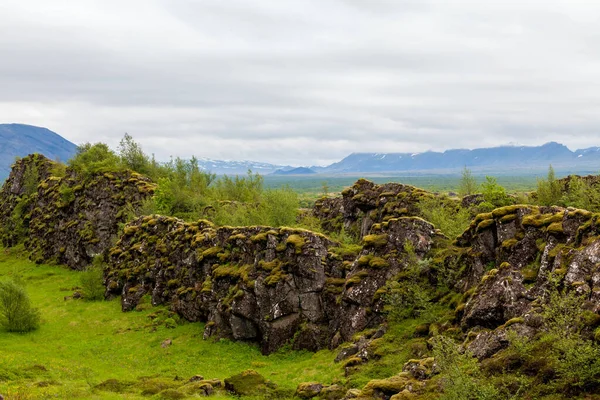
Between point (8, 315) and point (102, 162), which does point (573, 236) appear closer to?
point (8, 315)

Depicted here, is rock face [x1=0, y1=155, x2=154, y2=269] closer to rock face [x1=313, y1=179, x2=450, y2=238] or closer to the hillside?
the hillside

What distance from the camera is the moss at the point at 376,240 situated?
161 feet

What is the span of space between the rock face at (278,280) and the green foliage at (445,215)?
17.9ft

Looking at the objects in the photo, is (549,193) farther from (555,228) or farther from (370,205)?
(555,228)

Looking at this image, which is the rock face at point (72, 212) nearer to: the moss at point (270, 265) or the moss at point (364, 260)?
the moss at point (270, 265)

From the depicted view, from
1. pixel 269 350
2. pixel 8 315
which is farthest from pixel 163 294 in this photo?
pixel 269 350

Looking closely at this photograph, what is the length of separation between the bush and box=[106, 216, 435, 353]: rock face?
14.4 meters

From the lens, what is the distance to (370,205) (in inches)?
2874

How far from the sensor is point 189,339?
5784 centimetres

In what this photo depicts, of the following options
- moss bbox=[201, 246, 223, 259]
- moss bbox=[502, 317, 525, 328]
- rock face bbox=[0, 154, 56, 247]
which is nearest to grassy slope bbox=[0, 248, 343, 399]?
moss bbox=[201, 246, 223, 259]

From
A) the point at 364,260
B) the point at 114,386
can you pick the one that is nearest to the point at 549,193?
the point at 364,260

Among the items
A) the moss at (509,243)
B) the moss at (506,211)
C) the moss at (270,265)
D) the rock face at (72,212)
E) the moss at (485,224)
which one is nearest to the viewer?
the moss at (509,243)

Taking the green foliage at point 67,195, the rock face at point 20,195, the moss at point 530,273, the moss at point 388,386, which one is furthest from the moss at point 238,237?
the rock face at point 20,195

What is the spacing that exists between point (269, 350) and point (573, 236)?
33685 millimetres
